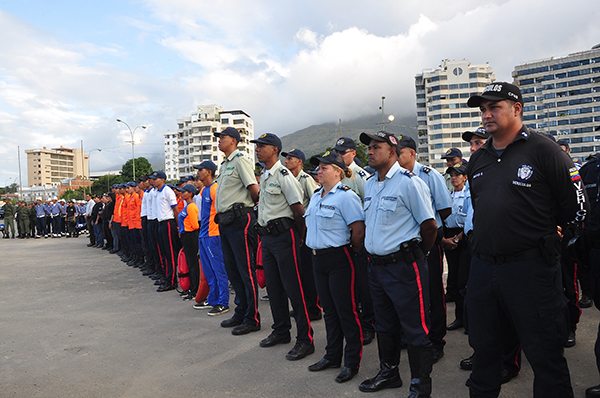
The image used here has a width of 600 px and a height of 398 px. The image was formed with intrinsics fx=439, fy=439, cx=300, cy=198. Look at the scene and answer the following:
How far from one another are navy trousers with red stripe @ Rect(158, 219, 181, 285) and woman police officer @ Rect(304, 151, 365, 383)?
15.9ft

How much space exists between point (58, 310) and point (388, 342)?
18.3ft

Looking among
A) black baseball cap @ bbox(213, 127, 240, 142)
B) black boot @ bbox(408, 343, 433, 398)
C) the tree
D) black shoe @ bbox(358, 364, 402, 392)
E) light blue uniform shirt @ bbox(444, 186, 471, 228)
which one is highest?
the tree

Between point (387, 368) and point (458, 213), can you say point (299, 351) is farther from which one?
point (458, 213)

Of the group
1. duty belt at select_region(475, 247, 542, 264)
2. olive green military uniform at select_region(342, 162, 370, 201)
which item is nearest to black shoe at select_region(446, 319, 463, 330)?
olive green military uniform at select_region(342, 162, 370, 201)

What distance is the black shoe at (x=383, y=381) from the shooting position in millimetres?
3562

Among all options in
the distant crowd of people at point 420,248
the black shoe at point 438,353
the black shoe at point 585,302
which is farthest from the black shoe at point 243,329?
the black shoe at point 585,302

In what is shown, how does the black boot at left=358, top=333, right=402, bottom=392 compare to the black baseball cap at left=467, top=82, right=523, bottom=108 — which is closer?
the black baseball cap at left=467, top=82, right=523, bottom=108

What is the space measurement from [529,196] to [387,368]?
1.82 metres

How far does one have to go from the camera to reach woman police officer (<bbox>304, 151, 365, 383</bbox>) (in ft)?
12.9

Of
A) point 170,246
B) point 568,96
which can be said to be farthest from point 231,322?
point 568,96

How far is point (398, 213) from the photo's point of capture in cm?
347

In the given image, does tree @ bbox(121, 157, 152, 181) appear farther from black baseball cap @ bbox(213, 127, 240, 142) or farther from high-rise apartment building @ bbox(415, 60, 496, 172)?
black baseball cap @ bbox(213, 127, 240, 142)

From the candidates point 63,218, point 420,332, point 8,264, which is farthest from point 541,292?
point 63,218

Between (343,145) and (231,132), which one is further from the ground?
(231,132)
